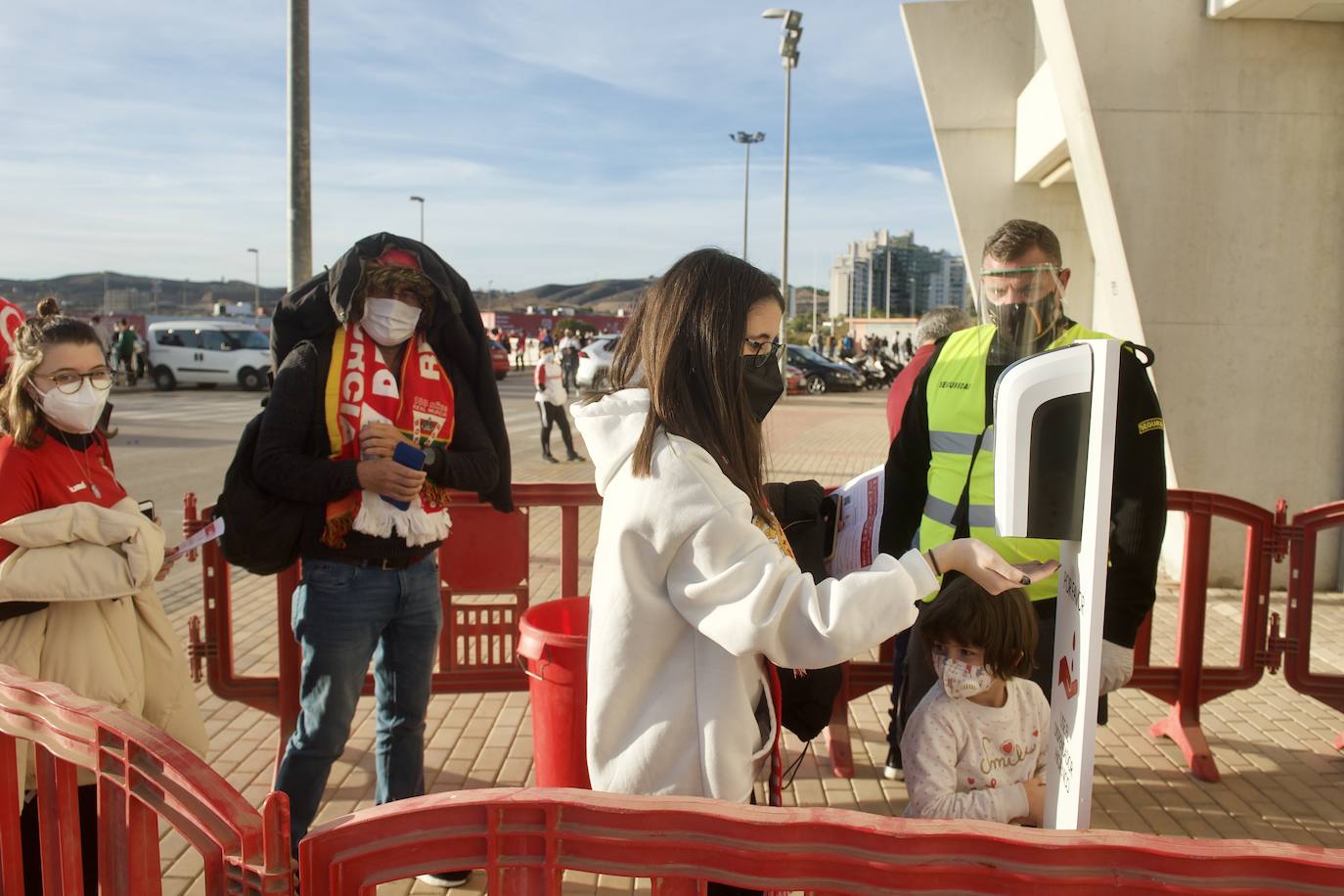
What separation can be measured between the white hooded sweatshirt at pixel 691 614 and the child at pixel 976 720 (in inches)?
37.7

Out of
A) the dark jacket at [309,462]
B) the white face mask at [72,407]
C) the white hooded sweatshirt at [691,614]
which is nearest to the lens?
the white hooded sweatshirt at [691,614]

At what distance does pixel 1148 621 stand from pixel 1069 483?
3.27 m

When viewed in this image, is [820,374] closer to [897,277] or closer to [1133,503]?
[1133,503]

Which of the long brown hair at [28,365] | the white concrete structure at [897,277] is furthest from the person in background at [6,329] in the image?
the white concrete structure at [897,277]

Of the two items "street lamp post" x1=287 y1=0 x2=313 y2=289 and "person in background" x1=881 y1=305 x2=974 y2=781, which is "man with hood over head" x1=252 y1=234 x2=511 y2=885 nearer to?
"person in background" x1=881 y1=305 x2=974 y2=781

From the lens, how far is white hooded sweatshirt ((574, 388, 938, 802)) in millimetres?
Answer: 1735

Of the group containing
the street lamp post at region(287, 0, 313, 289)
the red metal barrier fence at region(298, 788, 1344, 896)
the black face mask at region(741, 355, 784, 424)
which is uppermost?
the street lamp post at region(287, 0, 313, 289)

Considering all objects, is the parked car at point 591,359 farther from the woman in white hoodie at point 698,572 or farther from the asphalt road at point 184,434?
the woman in white hoodie at point 698,572

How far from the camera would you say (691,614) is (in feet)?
5.87

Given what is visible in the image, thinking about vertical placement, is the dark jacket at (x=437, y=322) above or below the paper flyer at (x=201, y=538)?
above

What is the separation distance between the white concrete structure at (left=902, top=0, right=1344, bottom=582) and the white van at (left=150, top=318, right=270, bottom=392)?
2571cm

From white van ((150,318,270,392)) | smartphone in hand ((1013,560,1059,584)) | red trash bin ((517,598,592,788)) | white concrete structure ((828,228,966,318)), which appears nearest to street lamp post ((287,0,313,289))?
red trash bin ((517,598,592,788))

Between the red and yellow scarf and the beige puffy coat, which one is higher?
the red and yellow scarf

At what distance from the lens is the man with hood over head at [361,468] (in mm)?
2859
